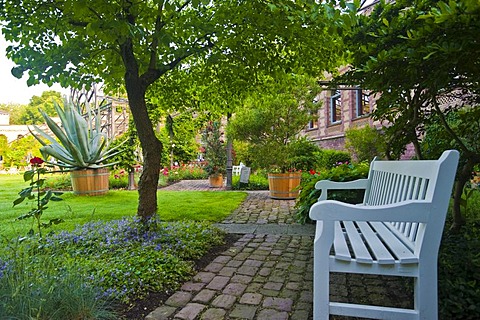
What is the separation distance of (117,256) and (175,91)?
8.33ft

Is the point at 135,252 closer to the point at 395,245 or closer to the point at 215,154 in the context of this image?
the point at 395,245

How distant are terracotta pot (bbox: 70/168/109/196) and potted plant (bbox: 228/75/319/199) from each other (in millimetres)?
3737

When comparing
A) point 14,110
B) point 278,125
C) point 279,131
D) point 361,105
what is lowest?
point 279,131

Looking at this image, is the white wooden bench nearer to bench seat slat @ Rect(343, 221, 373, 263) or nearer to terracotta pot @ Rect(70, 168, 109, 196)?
bench seat slat @ Rect(343, 221, 373, 263)

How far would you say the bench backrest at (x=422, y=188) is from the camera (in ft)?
4.82

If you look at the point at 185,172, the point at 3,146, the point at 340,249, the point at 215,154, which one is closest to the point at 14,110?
the point at 3,146

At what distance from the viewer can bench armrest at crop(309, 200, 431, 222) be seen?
148cm

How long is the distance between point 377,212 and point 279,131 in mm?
6092

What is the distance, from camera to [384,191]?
Answer: 258 cm

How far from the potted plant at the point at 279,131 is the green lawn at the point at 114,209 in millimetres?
1065

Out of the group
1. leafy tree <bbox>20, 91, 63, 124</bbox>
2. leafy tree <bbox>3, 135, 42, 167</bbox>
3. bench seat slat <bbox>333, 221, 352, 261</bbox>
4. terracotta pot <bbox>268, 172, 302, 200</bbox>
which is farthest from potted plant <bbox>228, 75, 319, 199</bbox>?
leafy tree <bbox>20, 91, 63, 124</bbox>

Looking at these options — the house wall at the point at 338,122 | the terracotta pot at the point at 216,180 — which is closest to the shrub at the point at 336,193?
the terracotta pot at the point at 216,180

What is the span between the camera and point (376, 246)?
1773mm

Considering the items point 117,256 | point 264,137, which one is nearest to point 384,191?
point 117,256
